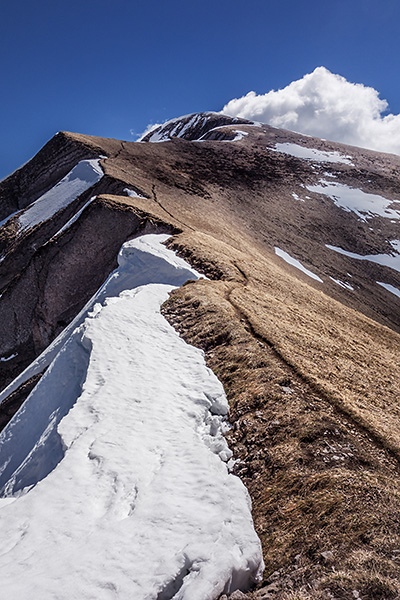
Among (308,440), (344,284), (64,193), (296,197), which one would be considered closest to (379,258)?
(344,284)

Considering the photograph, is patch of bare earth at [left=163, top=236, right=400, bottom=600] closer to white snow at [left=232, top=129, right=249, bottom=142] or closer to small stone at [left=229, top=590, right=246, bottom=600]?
small stone at [left=229, top=590, right=246, bottom=600]

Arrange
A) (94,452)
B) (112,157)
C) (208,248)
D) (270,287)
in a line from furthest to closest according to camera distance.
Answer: (112,157) → (208,248) → (270,287) → (94,452)

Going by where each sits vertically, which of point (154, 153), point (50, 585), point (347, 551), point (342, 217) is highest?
point (342, 217)

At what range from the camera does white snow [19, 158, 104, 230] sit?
28.5 m

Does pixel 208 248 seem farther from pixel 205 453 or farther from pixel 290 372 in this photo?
pixel 205 453

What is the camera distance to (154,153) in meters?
42.7

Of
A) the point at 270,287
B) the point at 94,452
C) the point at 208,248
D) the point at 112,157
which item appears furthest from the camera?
the point at 112,157

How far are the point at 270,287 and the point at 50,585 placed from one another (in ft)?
47.7

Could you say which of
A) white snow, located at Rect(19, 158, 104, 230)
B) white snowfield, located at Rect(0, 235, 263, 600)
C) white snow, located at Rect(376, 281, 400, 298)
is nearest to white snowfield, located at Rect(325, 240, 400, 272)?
white snow, located at Rect(376, 281, 400, 298)

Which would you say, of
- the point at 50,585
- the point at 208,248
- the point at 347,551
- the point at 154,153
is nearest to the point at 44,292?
the point at 208,248

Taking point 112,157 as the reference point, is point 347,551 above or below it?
below

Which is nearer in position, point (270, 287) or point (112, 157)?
point (270, 287)

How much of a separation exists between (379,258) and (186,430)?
41.0m

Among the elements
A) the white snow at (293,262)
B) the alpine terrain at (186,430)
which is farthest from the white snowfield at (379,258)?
the alpine terrain at (186,430)
